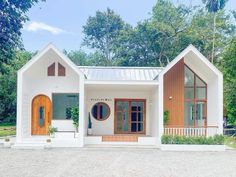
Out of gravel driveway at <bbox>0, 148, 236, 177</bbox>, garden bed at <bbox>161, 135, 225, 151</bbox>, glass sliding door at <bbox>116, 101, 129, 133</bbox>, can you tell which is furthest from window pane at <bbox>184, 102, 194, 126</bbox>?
gravel driveway at <bbox>0, 148, 236, 177</bbox>

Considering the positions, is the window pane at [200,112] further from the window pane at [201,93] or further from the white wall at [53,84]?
the white wall at [53,84]

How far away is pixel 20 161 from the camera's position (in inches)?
470

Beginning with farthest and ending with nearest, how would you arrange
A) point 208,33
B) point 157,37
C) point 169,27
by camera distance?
point 157,37 < point 169,27 < point 208,33

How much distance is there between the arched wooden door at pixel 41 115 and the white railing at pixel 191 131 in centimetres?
665

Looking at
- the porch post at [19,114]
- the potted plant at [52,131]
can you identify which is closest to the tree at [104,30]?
the potted plant at [52,131]

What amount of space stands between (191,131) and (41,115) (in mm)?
8296

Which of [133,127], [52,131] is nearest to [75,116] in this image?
[52,131]

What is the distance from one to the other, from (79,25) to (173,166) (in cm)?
3782

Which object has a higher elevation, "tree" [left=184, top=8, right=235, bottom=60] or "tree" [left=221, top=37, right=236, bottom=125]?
"tree" [left=184, top=8, right=235, bottom=60]

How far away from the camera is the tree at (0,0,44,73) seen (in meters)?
5.73

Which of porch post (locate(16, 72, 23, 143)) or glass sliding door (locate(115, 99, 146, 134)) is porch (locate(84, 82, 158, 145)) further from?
porch post (locate(16, 72, 23, 143))

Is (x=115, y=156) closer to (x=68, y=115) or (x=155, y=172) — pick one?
(x=155, y=172)

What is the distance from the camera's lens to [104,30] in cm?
4484

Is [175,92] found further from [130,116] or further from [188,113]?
[130,116]
